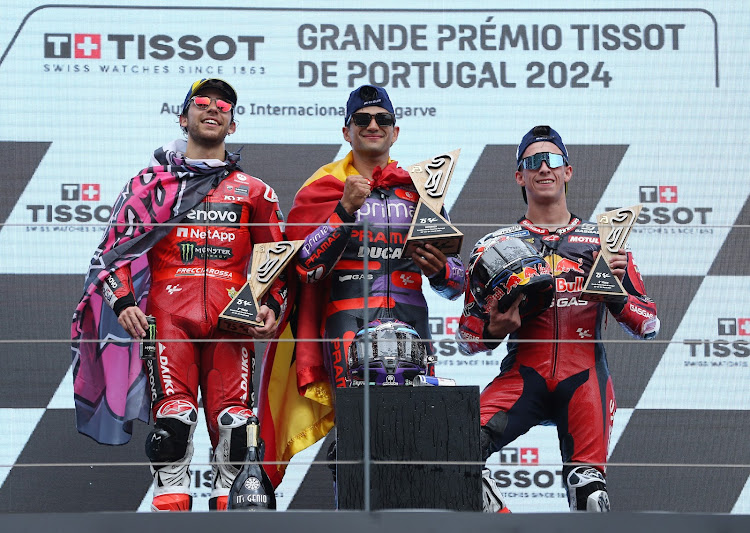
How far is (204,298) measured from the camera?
10.7 feet

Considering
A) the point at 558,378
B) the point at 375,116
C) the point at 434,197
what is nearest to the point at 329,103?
the point at 375,116

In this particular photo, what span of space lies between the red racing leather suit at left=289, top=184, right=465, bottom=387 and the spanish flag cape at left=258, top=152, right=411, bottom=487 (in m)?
0.05

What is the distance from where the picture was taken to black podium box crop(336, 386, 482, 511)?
272 cm

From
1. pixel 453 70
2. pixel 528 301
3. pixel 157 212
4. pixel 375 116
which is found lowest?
pixel 528 301


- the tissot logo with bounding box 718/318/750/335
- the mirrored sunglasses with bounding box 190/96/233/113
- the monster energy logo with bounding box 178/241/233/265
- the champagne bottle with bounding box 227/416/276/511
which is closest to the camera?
the champagne bottle with bounding box 227/416/276/511

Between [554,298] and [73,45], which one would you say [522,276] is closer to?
[554,298]

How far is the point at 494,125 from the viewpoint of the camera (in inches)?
172

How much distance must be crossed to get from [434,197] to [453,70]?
1357mm

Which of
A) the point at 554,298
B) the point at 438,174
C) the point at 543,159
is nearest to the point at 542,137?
the point at 543,159

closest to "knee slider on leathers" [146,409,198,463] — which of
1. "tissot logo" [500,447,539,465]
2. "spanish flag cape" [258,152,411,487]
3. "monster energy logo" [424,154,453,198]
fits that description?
"spanish flag cape" [258,152,411,487]

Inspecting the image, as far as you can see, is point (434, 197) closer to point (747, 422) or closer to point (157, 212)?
point (157, 212)

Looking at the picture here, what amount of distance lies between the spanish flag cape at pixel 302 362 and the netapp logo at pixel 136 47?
1086mm

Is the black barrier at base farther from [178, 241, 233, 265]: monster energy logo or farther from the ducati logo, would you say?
[178, 241, 233, 265]: monster energy logo

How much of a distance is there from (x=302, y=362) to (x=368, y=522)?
2.77 feet
